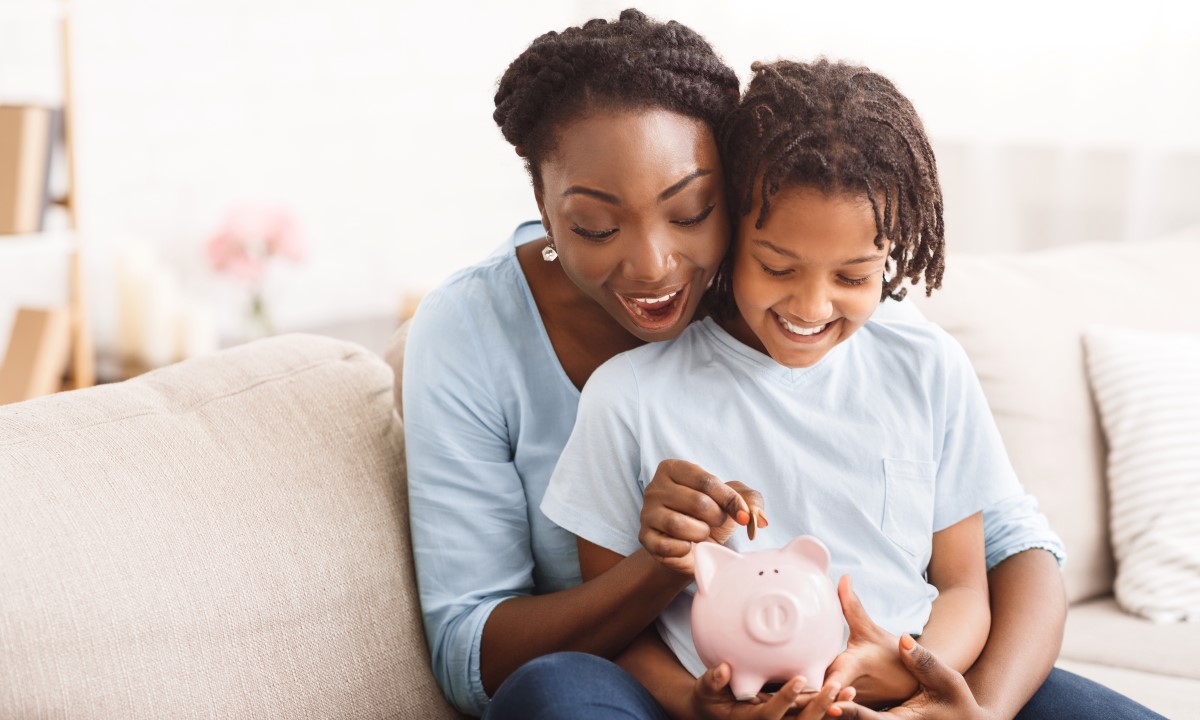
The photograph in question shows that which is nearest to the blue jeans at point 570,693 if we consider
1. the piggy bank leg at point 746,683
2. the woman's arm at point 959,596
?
the piggy bank leg at point 746,683

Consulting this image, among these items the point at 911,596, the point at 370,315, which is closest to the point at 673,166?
the point at 911,596

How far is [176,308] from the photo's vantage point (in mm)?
3502

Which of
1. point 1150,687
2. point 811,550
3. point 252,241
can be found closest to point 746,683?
point 811,550

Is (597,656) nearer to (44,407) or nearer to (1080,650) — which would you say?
(44,407)

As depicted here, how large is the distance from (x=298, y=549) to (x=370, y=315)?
9.45 feet

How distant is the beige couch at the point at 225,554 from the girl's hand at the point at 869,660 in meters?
Result: 0.48

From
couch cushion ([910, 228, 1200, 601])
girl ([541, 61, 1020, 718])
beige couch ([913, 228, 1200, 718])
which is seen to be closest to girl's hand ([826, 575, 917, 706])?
girl ([541, 61, 1020, 718])

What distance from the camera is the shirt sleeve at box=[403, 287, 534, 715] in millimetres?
1296

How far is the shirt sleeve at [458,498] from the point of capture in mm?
1296

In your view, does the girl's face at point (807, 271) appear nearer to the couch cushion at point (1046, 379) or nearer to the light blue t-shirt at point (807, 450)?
the light blue t-shirt at point (807, 450)

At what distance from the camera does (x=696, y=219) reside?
45.2 inches

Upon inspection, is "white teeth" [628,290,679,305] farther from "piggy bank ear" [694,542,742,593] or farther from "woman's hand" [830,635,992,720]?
"woman's hand" [830,635,992,720]

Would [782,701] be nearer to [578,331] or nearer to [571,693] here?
[571,693]

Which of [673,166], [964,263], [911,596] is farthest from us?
[964,263]
